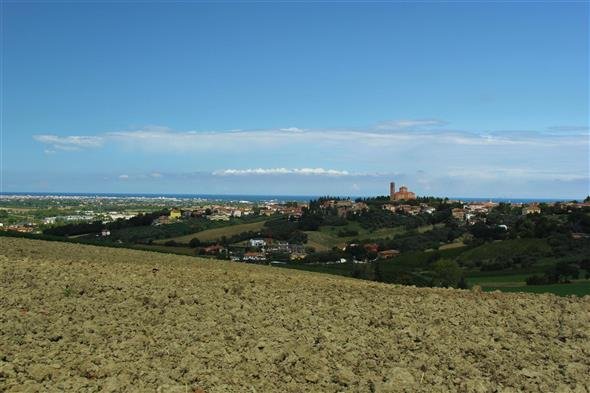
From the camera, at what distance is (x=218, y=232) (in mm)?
84125

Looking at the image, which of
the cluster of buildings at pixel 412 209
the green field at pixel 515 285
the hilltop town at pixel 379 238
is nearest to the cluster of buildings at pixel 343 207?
the hilltop town at pixel 379 238

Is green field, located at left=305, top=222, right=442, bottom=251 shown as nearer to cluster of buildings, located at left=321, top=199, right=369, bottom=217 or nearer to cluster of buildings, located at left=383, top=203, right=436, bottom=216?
cluster of buildings, located at left=321, top=199, right=369, bottom=217

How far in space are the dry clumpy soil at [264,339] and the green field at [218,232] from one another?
5961cm

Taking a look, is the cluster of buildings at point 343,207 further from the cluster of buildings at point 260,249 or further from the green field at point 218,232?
the cluster of buildings at point 260,249

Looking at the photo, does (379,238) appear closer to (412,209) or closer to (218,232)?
(218,232)

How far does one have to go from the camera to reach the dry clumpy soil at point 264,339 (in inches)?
369

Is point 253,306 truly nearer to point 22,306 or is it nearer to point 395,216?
point 22,306

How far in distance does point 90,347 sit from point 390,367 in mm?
4903

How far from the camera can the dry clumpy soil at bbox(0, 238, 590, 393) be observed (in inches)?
369

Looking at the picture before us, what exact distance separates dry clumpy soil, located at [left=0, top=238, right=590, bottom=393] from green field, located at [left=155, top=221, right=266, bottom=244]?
59607mm

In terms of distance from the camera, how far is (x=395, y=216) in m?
100

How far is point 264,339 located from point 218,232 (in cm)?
7349

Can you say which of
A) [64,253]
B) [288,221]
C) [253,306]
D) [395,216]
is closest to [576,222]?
[395,216]

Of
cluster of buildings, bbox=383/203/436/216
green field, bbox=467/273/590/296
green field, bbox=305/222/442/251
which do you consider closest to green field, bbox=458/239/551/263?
green field, bbox=467/273/590/296
